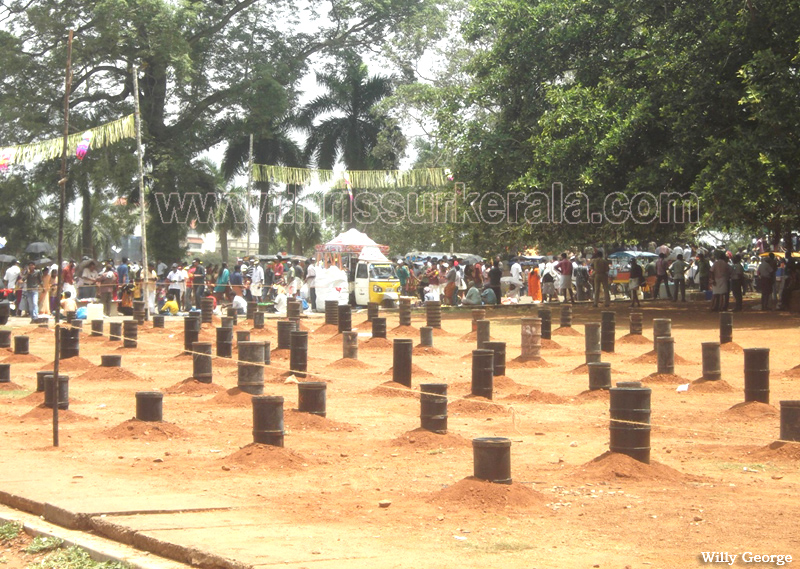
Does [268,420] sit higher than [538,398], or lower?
higher

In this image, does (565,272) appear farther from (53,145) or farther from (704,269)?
(53,145)

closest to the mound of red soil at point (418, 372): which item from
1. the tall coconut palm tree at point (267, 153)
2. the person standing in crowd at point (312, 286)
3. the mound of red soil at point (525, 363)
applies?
the mound of red soil at point (525, 363)

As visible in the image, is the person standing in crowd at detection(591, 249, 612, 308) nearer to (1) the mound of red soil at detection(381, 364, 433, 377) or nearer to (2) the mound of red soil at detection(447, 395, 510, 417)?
(1) the mound of red soil at detection(381, 364, 433, 377)

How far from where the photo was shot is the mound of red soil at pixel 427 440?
949cm

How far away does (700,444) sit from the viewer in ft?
31.8

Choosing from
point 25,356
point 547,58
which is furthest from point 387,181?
point 25,356

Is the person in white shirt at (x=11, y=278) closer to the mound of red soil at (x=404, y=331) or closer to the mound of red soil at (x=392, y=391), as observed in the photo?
the mound of red soil at (x=404, y=331)

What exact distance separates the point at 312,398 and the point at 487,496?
166 inches

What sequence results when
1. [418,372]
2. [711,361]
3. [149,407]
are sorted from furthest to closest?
[418,372] < [711,361] < [149,407]

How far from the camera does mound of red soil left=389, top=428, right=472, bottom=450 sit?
374 inches

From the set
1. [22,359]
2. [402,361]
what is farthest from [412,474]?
[22,359]

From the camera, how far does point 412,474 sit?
8289 mm

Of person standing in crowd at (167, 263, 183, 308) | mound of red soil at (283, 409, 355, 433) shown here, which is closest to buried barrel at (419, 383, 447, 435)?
mound of red soil at (283, 409, 355, 433)

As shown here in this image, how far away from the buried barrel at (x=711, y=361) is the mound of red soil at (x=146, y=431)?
724 cm
